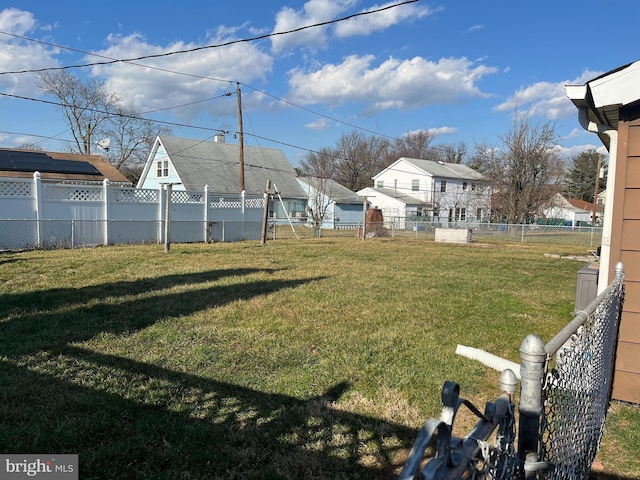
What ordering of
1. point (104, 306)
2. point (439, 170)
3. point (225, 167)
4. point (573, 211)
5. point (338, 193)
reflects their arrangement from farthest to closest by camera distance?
1. point (573, 211)
2. point (439, 170)
3. point (338, 193)
4. point (225, 167)
5. point (104, 306)

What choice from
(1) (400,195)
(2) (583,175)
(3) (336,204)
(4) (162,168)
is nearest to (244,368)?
(4) (162,168)

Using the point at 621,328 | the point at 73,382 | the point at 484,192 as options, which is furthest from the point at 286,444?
the point at 484,192

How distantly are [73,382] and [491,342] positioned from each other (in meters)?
4.10

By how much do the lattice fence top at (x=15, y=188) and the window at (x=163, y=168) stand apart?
18233 mm

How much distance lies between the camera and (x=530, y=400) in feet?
4.39

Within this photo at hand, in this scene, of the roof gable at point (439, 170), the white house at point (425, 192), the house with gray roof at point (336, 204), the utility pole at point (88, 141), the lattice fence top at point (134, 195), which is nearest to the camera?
the lattice fence top at point (134, 195)

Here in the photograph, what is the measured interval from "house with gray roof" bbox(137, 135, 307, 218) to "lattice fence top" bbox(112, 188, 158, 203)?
40.0 feet

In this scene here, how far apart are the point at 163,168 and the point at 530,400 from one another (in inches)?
1277

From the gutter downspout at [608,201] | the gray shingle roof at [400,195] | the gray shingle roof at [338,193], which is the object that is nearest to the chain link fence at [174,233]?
the gray shingle roof at [338,193]

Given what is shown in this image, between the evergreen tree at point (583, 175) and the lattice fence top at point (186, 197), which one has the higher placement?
the evergreen tree at point (583, 175)

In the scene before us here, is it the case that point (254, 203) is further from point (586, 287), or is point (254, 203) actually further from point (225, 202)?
point (586, 287)

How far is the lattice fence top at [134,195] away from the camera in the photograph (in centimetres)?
1464

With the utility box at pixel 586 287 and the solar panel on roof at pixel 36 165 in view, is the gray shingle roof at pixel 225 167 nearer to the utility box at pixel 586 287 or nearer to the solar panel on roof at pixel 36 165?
the solar panel on roof at pixel 36 165

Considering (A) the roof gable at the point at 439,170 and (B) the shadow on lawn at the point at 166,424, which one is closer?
(B) the shadow on lawn at the point at 166,424
